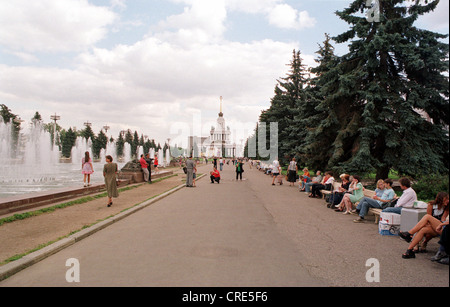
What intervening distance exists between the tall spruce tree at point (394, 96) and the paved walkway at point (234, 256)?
27.6 ft

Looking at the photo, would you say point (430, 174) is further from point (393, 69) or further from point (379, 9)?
point (379, 9)

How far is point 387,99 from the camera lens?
55.4ft

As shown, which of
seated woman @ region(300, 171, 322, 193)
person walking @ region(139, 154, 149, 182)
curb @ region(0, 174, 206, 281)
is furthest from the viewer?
person walking @ region(139, 154, 149, 182)

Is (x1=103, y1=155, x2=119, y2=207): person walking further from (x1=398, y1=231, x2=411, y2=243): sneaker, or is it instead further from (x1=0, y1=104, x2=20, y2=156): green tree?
(x1=0, y1=104, x2=20, y2=156): green tree

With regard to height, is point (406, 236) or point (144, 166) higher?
point (144, 166)

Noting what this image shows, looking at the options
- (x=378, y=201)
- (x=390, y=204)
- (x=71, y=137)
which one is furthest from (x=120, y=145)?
(x=390, y=204)

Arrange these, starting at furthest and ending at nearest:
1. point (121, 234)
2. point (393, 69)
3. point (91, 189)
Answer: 1. point (393, 69)
2. point (91, 189)
3. point (121, 234)

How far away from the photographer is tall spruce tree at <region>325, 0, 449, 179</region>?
51.0 feet

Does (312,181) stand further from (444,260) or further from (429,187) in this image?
(444,260)

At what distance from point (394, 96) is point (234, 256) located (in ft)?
45.7

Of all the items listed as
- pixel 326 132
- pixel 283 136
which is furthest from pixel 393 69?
pixel 283 136

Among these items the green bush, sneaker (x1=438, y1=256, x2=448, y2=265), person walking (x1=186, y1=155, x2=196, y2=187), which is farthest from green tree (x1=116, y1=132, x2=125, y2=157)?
sneaker (x1=438, y1=256, x2=448, y2=265)
